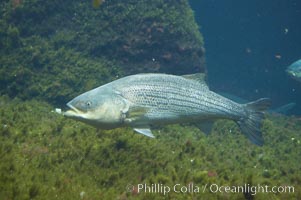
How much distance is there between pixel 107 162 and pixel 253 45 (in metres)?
50.2

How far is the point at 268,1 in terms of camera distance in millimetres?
49000

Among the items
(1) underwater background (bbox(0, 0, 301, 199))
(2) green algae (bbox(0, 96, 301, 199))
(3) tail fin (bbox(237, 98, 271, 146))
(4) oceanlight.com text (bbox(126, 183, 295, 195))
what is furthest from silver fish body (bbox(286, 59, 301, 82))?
(4) oceanlight.com text (bbox(126, 183, 295, 195))

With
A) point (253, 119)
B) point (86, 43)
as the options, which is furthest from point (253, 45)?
point (253, 119)

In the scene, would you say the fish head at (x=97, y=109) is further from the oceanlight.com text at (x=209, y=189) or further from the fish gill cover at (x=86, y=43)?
the fish gill cover at (x=86, y=43)

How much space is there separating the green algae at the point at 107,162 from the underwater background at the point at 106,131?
0.7 inches

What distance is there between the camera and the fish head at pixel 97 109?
207 inches

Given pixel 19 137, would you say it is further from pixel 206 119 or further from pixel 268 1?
pixel 268 1

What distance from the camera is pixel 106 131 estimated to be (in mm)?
6688

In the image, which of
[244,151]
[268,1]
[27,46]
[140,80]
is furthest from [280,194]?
[268,1]

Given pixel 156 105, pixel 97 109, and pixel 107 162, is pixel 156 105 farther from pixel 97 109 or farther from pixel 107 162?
pixel 107 162

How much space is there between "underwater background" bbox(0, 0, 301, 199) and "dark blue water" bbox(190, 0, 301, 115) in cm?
2484

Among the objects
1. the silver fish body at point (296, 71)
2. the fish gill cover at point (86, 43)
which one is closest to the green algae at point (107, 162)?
the fish gill cover at point (86, 43)

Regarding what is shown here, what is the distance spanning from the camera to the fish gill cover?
10.3 meters

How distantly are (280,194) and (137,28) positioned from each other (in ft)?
30.3
